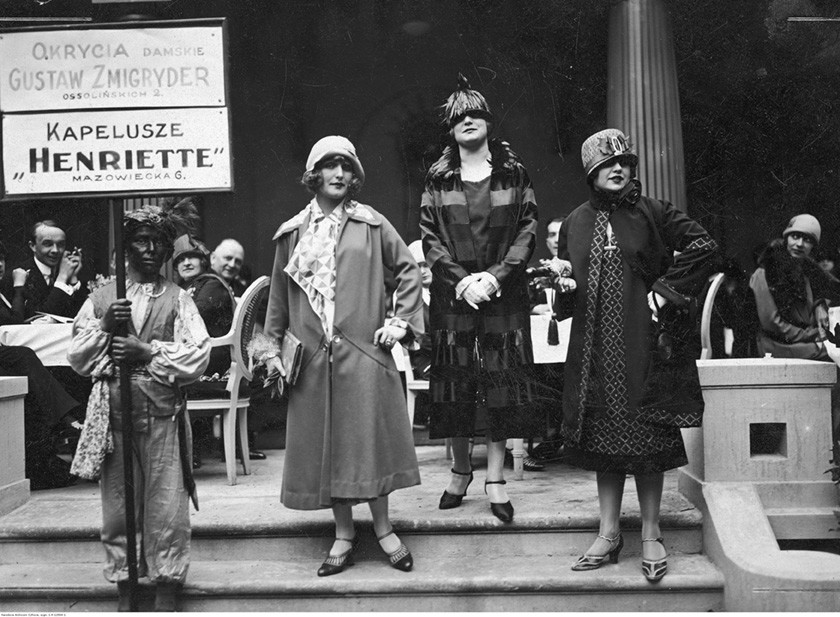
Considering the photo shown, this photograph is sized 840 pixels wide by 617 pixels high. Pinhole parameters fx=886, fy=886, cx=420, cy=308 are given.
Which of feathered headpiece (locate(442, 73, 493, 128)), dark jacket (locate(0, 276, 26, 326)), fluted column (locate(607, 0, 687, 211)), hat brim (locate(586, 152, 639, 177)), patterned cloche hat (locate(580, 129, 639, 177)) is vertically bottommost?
dark jacket (locate(0, 276, 26, 326))

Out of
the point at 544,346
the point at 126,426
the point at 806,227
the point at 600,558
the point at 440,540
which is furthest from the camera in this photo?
the point at 806,227

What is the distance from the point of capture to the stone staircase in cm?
389

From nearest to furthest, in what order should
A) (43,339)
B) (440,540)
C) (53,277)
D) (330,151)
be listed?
(330,151) < (440,540) < (43,339) < (53,277)

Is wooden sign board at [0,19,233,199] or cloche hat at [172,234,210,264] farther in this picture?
cloche hat at [172,234,210,264]

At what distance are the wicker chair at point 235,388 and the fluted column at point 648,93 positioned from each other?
2.80 metres

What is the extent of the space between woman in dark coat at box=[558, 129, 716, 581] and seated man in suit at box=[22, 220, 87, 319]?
385 cm

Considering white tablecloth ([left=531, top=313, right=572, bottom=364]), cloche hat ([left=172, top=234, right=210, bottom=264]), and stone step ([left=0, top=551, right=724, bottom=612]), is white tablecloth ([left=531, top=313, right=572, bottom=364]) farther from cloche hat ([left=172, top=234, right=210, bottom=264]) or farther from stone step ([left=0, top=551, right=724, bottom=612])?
cloche hat ([left=172, top=234, right=210, bottom=264])

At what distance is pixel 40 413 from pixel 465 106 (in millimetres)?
3257

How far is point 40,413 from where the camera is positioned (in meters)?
5.51

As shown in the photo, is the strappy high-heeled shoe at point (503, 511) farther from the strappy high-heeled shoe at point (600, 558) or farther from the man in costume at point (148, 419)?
the man in costume at point (148, 419)

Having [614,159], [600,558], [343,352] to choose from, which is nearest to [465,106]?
[614,159]

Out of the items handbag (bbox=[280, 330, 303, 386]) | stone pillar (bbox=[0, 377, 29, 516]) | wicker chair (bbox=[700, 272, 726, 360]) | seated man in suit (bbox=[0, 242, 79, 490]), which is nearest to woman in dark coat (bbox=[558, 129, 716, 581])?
handbag (bbox=[280, 330, 303, 386])

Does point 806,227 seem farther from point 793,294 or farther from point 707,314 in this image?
point 707,314

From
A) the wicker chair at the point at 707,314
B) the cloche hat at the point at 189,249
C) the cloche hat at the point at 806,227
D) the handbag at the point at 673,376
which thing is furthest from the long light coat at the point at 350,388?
the cloche hat at the point at 806,227
